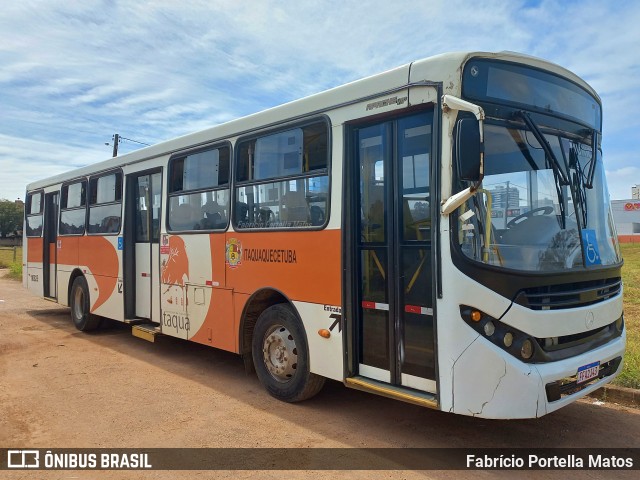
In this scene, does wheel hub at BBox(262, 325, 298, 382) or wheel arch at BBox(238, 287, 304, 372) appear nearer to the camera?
wheel hub at BBox(262, 325, 298, 382)

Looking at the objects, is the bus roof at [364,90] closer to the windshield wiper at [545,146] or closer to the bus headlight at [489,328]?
the windshield wiper at [545,146]

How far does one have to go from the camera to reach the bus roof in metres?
4.06

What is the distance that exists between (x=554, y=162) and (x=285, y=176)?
2.59 meters

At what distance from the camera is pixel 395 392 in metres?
4.31

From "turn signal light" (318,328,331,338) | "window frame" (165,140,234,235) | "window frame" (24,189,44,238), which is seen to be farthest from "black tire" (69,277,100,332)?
"turn signal light" (318,328,331,338)

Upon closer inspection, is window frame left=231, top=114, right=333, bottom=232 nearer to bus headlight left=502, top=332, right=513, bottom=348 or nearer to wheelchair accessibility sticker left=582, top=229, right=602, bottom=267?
bus headlight left=502, top=332, right=513, bottom=348

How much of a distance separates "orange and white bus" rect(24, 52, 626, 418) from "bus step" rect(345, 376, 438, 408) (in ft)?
0.05

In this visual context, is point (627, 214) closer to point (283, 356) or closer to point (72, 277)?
point (72, 277)

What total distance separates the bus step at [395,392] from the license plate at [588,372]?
3.84ft

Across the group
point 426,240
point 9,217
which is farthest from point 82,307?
point 9,217

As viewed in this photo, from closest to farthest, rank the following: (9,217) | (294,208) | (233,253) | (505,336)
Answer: (505,336)
(294,208)
(233,253)
(9,217)

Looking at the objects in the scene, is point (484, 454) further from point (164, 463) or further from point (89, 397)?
point (89, 397)

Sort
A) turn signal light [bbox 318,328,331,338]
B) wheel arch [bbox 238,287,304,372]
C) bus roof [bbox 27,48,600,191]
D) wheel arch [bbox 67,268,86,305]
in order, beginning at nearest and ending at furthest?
bus roof [bbox 27,48,600,191], turn signal light [bbox 318,328,331,338], wheel arch [bbox 238,287,304,372], wheel arch [bbox 67,268,86,305]

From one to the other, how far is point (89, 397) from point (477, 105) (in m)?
5.10
